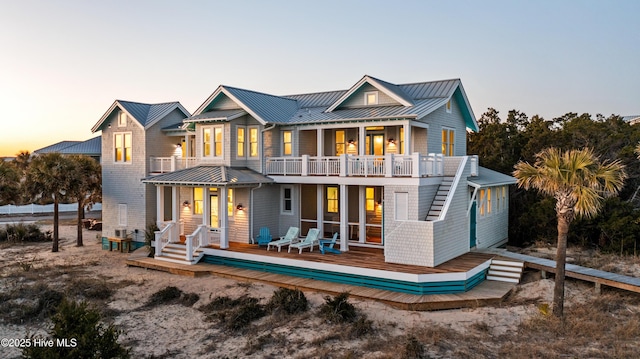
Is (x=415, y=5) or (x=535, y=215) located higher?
(x=415, y=5)

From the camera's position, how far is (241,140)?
21719 mm

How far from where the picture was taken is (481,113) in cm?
3662

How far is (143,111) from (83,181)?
15.9 ft

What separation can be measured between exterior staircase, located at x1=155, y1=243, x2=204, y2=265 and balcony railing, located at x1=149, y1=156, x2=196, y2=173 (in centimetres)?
453

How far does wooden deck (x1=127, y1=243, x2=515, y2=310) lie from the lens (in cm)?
1384

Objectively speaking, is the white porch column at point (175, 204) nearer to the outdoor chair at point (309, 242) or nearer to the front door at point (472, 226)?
the outdoor chair at point (309, 242)

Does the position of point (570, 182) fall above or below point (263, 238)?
above

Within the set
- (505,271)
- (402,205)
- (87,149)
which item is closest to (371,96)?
(402,205)

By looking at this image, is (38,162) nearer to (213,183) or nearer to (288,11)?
(213,183)

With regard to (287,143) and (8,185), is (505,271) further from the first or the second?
(8,185)

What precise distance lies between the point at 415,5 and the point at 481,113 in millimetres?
15153

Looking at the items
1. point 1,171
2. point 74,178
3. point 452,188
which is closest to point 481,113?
point 452,188

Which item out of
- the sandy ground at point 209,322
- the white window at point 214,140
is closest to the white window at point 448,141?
the sandy ground at point 209,322

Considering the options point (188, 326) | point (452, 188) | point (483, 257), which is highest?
point (452, 188)
